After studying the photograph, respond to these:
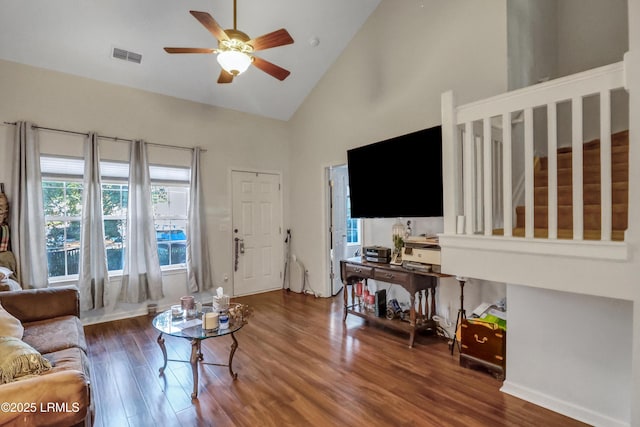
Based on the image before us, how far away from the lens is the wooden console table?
117 inches

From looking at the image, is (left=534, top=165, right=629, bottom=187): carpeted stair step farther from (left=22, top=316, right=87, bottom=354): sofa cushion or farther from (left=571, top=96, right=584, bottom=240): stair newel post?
(left=22, top=316, right=87, bottom=354): sofa cushion

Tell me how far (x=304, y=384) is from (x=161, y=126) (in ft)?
12.0

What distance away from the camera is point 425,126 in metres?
3.27

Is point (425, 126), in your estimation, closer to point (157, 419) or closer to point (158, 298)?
point (157, 419)

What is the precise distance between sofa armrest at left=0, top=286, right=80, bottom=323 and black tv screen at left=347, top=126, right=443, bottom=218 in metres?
2.88

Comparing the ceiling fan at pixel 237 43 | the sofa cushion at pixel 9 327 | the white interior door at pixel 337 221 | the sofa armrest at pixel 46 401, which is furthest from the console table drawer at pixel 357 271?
the sofa cushion at pixel 9 327

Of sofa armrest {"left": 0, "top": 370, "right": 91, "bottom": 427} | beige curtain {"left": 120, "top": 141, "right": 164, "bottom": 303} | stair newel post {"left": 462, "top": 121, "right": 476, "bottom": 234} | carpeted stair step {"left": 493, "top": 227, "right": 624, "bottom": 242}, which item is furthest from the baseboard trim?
beige curtain {"left": 120, "top": 141, "right": 164, "bottom": 303}

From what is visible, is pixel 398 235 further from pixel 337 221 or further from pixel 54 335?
pixel 54 335

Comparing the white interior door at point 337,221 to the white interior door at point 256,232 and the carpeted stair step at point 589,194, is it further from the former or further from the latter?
the carpeted stair step at point 589,194

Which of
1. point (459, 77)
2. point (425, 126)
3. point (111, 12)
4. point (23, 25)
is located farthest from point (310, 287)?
point (23, 25)

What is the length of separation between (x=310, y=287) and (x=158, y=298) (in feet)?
6.99

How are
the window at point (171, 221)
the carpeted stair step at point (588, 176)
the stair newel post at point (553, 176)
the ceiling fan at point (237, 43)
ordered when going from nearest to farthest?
the stair newel post at point (553, 176), the carpeted stair step at point (588, 176), the ceiling fan at point (237, 43), the window at point (171, 221)

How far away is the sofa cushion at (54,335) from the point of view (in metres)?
2.03

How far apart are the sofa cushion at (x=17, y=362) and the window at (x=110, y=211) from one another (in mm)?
2410
